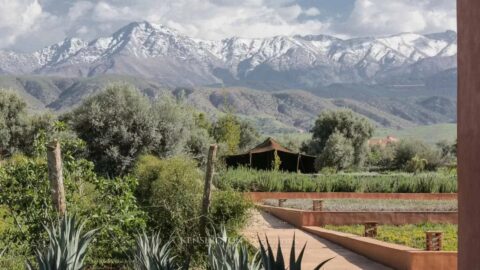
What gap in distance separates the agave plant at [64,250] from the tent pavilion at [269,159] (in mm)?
35207

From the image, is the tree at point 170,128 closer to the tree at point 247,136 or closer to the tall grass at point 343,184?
the tall grass at point 343,184

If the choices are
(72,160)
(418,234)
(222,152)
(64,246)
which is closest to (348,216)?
(418,234)

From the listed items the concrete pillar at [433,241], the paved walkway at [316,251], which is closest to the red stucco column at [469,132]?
the paved walkway at [316,251]

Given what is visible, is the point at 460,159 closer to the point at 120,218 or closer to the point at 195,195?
the point at 120,218

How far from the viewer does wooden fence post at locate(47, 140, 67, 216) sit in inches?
378

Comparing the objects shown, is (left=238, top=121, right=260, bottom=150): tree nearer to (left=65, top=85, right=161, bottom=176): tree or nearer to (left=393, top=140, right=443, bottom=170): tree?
(left=393, top=140, right=443, bottom=170): tree

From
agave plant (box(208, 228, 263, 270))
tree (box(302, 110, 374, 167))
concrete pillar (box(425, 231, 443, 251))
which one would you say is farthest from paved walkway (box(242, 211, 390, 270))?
tree (box(302, 110, 374, 167))

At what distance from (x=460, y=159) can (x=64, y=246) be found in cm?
402

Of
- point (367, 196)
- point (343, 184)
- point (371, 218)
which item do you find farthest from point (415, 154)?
point (371, 218)

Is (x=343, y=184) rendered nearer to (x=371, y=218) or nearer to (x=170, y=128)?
(x=170, y=128)

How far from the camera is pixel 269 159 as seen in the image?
4531cm

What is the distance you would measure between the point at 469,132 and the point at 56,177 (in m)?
6.05

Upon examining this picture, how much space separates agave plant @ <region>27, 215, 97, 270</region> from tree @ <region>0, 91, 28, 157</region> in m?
34.0

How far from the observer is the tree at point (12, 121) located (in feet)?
130
